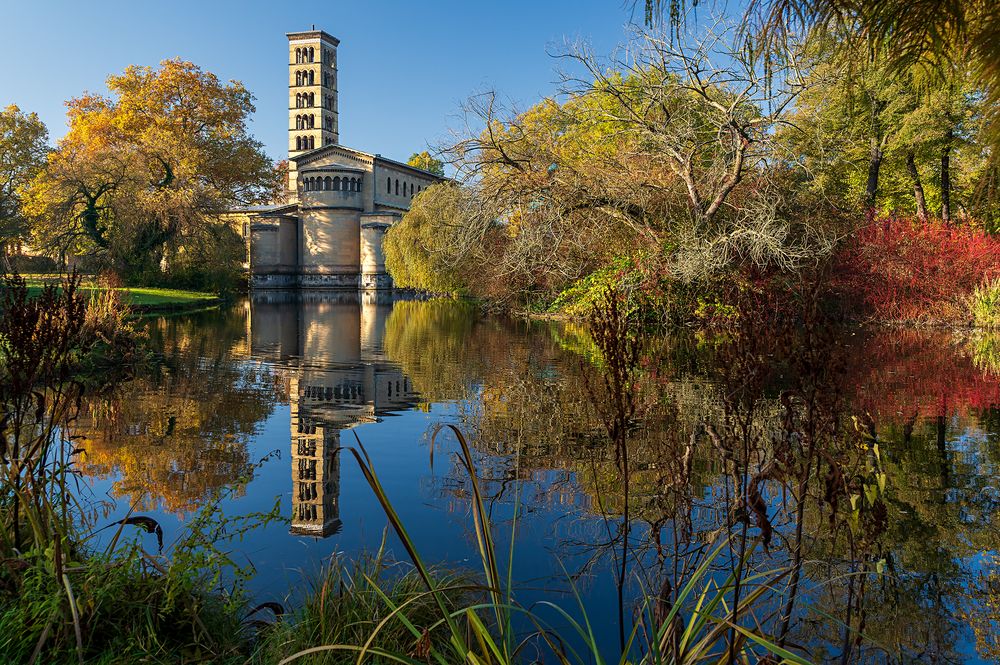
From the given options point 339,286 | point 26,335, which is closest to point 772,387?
point 26,335

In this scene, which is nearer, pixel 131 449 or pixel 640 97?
pixel 131 449

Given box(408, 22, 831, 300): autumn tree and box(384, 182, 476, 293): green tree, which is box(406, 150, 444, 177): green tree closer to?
box(384, 182, 476, 293): green tree

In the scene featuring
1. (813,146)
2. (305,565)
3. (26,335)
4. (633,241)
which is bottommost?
(305,565)

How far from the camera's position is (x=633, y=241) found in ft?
72.6

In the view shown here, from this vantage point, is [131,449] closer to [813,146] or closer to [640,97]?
[640,97]

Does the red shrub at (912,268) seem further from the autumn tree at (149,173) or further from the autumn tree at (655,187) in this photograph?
the autumn tree at (149,173)

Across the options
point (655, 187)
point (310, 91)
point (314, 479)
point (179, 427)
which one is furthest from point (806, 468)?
point (310, 91)

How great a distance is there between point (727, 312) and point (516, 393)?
1067cm

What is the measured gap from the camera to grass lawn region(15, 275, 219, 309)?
89.4ft

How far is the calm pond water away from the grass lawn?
50.1ft

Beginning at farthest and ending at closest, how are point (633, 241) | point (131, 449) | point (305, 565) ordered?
1. point (633, 241)
2. point (131, 449)
3. point (305, 565)

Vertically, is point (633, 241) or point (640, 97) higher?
point (640, 97)

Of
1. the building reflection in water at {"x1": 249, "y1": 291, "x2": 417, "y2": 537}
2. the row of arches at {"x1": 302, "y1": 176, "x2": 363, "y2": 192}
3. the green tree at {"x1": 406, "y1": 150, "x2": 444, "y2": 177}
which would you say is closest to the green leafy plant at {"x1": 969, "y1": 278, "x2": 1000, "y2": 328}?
the building reflection in water at {"x1": 249, "y1": 291, "x2": 417, "y2": 537}

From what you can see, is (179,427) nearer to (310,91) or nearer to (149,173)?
(149,173)
